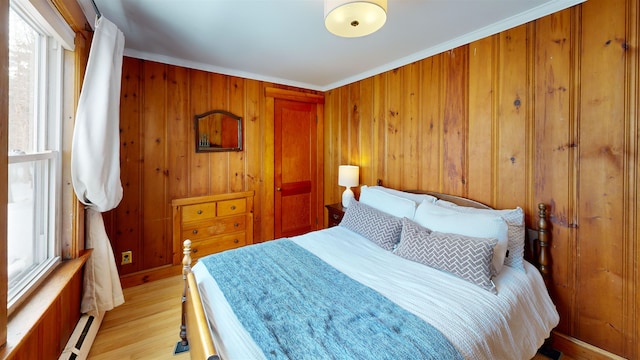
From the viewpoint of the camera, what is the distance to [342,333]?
1109 mm

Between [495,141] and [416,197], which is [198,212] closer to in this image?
[416,197]

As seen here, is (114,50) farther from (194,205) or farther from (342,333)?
(342,333)

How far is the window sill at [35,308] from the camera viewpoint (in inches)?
40.4

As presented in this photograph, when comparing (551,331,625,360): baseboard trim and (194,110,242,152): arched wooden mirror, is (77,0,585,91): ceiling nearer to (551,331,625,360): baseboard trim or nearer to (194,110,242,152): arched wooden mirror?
(194,110,242,152): arched wooden mirror

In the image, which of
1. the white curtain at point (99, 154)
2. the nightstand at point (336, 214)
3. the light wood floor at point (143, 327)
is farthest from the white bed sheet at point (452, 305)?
the nightstand at point (336, 214)

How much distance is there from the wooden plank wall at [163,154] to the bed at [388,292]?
1366 millimetres

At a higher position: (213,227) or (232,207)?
(232,207)

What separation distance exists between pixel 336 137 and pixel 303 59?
1.24 metres

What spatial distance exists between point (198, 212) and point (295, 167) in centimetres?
141

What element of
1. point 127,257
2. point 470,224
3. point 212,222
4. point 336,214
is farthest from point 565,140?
point 127,257

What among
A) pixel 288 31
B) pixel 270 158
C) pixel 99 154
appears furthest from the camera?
pixel 270 158

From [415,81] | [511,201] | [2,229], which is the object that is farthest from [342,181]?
[2,229]

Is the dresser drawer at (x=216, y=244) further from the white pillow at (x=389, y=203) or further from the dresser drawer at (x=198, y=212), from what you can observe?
the white pillow at (x=389, y=203)

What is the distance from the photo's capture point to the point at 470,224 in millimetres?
1846
